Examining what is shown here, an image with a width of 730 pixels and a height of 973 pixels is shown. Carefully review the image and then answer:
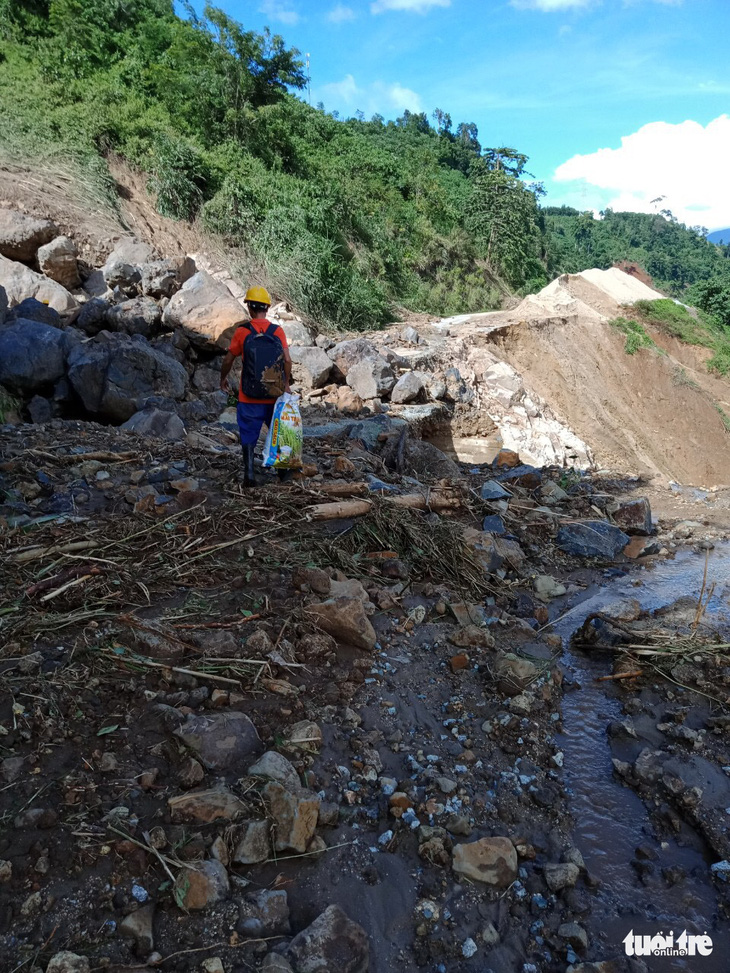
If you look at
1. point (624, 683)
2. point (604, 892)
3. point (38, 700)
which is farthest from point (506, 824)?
point (38, 700)

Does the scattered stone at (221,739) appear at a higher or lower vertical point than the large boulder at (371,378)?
lower

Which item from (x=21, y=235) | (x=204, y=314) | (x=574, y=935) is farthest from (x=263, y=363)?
(x=21, y=235)

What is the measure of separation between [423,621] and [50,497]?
2559mm

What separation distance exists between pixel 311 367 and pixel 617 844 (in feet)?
24.0

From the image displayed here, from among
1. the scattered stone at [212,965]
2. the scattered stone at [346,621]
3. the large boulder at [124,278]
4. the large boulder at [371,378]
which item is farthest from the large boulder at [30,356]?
the scattered stone at [212,965]

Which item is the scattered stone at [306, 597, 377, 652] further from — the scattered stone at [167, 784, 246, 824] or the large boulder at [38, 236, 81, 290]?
the large boulder at [38, 236, 81, 290]

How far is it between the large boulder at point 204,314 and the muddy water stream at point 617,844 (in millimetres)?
5923

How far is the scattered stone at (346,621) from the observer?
3.01 m

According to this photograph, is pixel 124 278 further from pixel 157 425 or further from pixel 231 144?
pixel 231 144

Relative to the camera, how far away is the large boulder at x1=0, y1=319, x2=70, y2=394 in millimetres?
6414

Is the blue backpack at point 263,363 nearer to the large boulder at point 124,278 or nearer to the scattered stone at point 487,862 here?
the scattered stone at point 487,862

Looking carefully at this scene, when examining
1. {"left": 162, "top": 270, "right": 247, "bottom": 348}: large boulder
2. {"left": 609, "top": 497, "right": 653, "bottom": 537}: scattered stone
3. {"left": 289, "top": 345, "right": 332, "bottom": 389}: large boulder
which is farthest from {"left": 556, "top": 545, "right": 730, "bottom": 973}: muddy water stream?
{"left": 289, "top": 345, "right": 332, "bottom": 389}: large boulder

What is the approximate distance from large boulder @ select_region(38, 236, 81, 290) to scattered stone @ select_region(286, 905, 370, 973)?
9.14m

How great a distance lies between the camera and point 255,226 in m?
12.4
